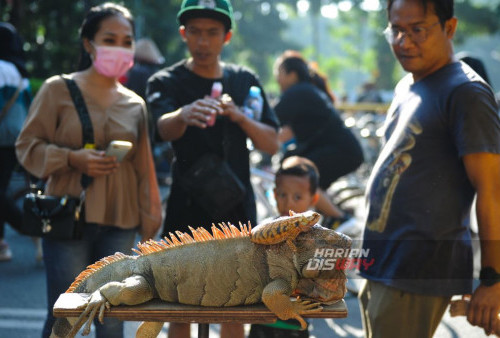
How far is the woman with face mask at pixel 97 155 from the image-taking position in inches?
128

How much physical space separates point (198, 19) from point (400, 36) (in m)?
1.20

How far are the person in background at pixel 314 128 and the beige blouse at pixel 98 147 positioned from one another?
2610 millimetres

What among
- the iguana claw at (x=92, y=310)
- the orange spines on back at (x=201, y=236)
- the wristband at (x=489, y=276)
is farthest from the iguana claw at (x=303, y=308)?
the wristband at (x=489, y=276)

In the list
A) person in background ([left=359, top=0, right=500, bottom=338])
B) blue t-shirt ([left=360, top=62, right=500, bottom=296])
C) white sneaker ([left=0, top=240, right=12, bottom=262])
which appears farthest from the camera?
white sneaker ([left=0, top=240, right=12, bottom=262])

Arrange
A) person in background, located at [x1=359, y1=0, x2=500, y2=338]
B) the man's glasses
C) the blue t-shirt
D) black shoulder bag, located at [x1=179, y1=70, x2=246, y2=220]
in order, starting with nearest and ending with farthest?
person in background, located at [x1=359, y1=0, x2=500, y2=338]
the blue t-shirt
the man's glasses
black shoulder bag, located at [x1=179, y1=70, x2=246, y2=220]

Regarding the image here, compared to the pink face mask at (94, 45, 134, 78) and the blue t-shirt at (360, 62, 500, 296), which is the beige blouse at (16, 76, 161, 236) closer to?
the pink face mask at (94, 45, 134, 78)

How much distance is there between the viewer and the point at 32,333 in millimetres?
4863

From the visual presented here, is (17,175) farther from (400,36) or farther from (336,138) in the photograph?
(400,36)

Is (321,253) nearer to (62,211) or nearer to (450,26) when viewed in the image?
(450,26)

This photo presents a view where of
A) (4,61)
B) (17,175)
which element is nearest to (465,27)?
(17,175)

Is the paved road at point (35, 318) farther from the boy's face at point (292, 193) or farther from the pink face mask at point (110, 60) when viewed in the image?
the pink face mask at point (110, 60)

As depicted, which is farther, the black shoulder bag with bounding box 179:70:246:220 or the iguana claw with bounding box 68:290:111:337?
the black shoulder bag with bounding box 179:70:246:220

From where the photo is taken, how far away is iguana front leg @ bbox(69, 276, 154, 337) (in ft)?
6.91

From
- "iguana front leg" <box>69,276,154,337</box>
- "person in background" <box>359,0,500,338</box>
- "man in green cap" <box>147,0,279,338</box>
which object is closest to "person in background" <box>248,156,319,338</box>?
"man in green cap" <box>147,0,279,338</box>
